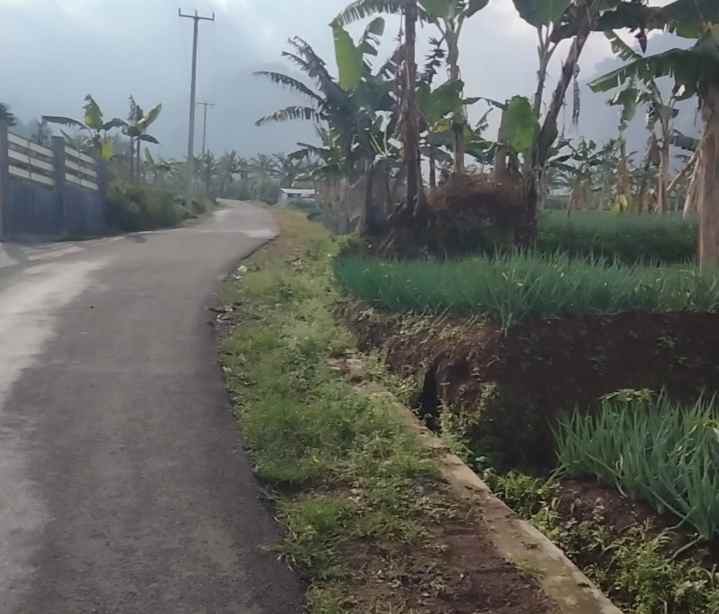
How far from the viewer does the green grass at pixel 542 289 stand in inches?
291

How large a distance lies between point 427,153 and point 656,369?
14.0 meters

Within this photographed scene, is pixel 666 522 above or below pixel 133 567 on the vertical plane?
above

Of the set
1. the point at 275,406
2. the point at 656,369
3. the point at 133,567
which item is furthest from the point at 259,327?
the point at 133,567

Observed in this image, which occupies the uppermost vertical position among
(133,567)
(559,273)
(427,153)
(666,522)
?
(427,153)

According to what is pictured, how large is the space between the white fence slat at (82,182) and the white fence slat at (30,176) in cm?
77

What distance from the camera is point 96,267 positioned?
48.1 ft

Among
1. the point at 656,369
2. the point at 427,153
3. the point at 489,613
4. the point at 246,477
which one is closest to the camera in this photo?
the point at 489,613

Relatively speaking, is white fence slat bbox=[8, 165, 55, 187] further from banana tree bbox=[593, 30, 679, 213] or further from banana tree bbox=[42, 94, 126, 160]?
banana tree bbox=[593, 30, 679, 213]

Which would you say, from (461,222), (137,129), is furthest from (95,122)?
(461,222)

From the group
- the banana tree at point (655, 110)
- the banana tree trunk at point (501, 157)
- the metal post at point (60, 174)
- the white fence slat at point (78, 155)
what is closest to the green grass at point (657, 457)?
the banana tree trunk at point (501, 157)

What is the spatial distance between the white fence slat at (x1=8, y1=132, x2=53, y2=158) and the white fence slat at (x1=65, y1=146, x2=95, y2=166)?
0.69 meters

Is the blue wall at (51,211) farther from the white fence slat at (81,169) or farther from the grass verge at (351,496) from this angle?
the grass verge at (351,496)

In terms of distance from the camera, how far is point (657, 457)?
4.56 m

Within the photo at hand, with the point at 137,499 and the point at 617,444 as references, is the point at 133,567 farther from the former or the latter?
the point at 617,444
